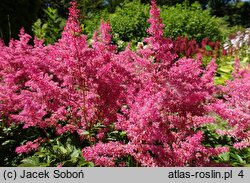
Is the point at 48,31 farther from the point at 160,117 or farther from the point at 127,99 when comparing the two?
the point at 160,117

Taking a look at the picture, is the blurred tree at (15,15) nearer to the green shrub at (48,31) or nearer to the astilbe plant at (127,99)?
the green shrub at (48,31)

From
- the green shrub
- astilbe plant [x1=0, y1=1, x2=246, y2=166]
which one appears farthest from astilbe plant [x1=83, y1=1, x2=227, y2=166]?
the green shrub

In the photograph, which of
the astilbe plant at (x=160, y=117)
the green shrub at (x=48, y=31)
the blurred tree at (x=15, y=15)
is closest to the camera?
the astilbe plant at (x=160, y=117)

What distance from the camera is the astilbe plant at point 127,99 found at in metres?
2.15

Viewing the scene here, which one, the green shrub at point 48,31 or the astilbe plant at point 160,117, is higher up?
the green shrub at point 48,31

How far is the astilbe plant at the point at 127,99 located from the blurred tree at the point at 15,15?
4.61 meters

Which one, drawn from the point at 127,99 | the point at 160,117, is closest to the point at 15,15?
the point at 127,99

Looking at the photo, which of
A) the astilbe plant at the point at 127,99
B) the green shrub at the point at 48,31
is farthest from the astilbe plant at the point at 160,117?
the green shrub at the point at 48,31

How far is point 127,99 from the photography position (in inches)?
96.7

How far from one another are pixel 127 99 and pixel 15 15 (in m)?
5.69

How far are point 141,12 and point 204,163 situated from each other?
435 inches

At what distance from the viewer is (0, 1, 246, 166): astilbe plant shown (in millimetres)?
2146

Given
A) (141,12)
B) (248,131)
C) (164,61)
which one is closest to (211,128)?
(248,131)
